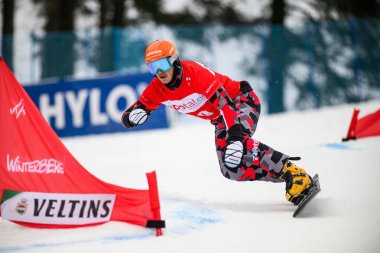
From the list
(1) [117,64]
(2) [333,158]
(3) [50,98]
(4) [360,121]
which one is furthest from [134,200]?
(1) [117,64]

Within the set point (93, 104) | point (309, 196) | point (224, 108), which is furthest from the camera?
point (93, 104)

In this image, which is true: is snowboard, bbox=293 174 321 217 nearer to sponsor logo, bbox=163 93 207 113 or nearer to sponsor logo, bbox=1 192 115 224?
sponsor logo, bbox=163 93 207 113

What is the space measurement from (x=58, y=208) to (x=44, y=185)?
25 centimetres

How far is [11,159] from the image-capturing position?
436 cm

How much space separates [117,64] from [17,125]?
8.31 m

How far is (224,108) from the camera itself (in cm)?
438

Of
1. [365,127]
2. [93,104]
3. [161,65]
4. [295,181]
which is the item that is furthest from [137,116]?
[93,104]

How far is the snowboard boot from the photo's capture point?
4.36 m

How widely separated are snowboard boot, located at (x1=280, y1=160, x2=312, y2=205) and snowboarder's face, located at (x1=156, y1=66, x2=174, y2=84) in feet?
4.42

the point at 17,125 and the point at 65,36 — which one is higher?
the point at 65,36

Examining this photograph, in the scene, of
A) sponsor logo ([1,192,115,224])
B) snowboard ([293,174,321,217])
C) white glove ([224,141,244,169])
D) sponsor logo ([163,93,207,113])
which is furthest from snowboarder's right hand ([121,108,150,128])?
snowboard ([293,174,321,217])

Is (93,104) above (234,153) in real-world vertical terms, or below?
above

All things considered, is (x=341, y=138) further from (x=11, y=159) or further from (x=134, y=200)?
(x=11, y=159)

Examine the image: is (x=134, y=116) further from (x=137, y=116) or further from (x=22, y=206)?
(x=22, y=206)
